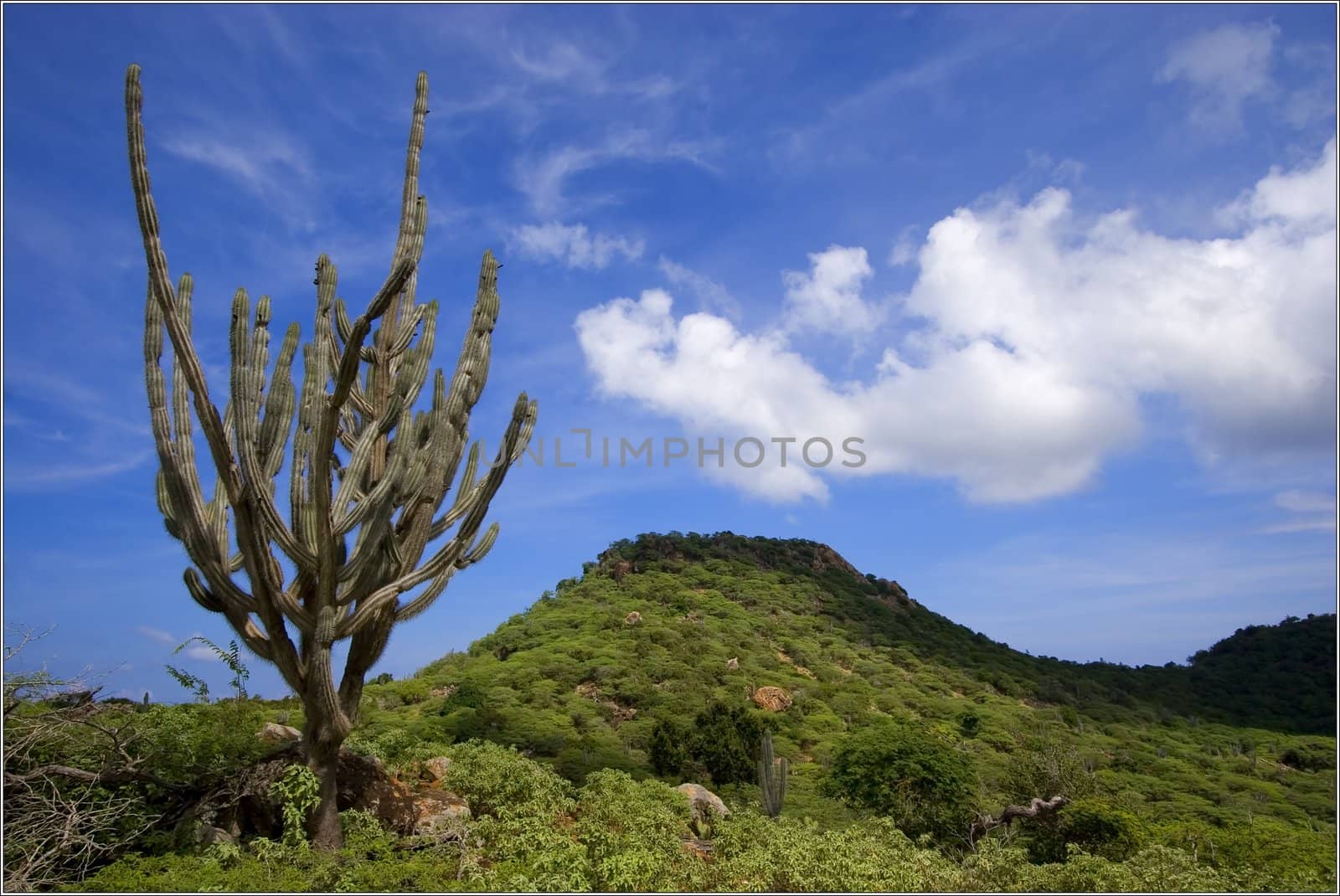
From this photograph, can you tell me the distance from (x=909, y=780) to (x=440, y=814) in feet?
39.6

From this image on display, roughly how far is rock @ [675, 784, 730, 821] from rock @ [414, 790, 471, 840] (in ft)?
13.7

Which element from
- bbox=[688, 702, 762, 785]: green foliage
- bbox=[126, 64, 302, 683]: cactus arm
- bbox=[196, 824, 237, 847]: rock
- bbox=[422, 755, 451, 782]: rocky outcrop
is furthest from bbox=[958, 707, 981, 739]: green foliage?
bbox=[126, 64, 302, 683]: cactus arm

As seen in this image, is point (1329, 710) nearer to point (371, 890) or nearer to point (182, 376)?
point (371, 890)

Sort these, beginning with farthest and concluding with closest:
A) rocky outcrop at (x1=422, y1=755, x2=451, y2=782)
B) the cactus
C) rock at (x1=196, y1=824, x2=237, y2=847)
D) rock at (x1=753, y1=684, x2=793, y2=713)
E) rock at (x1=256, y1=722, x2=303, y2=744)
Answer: rock at (x1=753, y1=684, x2=793, y2=713), the cactus, rocky outcrop at (x1=422, y1=755, x2=451, y2=782), rock at (x1=256, y1=722, x2=303, y2=744), rock at (x1=196, y1=824, x2=237, y2=847)

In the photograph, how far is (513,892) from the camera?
20.9 ft

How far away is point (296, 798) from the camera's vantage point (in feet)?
24.9

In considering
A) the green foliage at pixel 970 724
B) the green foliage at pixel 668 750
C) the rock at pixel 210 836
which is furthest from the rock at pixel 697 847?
the green foliage at pixel 970 724

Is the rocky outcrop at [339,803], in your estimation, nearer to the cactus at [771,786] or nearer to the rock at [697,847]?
the rock at [697,847]

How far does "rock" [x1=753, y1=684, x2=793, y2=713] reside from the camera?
25547 mm

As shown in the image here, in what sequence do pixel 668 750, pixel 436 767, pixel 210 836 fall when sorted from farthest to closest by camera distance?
pixel 668 750 < pixel 436 767 < pixel 210 836

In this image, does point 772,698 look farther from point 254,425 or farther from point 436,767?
point 254,425

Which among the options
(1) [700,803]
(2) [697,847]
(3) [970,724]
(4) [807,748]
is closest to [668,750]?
(4) [807,748]

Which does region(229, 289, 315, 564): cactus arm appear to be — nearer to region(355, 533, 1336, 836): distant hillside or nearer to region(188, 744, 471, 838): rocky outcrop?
region(188, 744, 471, 838): rocky outcrop

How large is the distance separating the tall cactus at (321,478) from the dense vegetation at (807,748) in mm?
1863
